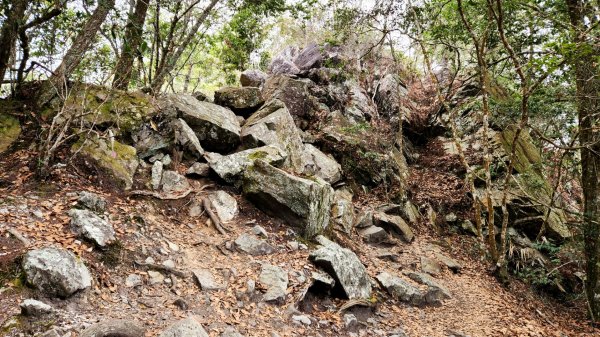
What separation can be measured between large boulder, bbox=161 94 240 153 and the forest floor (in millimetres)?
1805

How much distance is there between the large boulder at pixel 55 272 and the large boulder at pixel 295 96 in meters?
9.39

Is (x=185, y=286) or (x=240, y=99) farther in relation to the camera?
(x=240, y=99)

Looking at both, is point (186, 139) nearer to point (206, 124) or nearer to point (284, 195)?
point (206, 124)

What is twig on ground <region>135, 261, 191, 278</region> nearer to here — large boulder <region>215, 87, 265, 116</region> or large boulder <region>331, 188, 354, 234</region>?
large boulder <region>331, 188, 354, 234</region>

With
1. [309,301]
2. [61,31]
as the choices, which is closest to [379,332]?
[309,301]

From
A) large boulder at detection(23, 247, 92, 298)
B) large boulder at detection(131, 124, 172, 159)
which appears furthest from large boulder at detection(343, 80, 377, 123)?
large boulder at detection(23, 247, 92, 298)

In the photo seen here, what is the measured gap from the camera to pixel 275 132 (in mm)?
10203

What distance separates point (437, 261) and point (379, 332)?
4750 mm

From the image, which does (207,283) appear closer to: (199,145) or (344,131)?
(199,145)

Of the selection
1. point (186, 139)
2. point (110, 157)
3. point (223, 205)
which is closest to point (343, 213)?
point (223, 205)

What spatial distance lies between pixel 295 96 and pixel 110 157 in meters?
7.97

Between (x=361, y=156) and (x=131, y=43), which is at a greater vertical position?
(x=131, y=43)

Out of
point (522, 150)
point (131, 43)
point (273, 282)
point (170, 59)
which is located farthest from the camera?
point (522, 150)

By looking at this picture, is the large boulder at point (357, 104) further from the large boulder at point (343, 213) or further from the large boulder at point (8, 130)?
the large boulder at point (8, 130)
